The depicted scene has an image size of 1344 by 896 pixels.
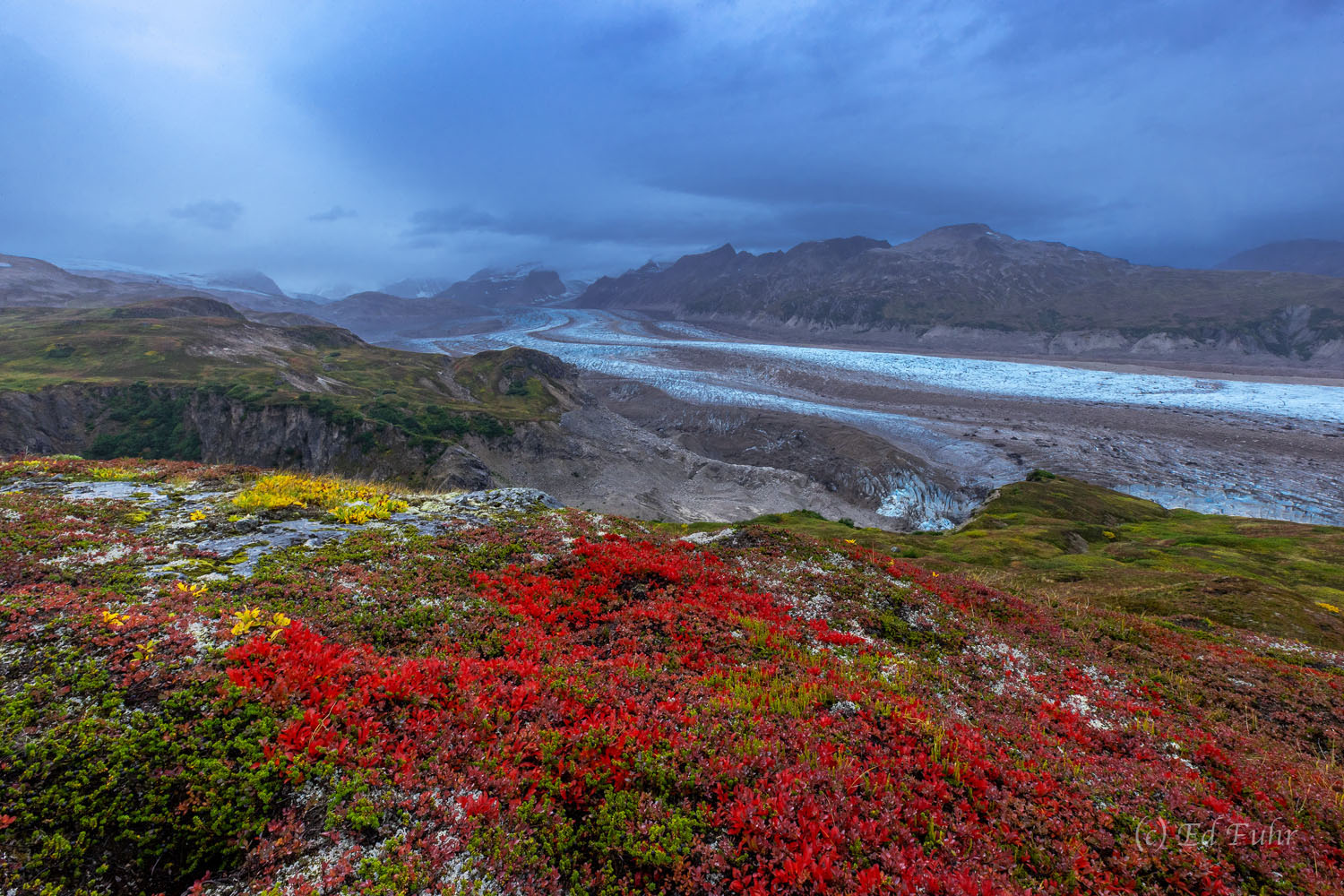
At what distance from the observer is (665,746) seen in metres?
7.07

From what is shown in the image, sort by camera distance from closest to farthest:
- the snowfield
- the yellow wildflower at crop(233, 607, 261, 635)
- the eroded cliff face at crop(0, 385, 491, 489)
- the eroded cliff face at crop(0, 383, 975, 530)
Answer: the yellow wildflower at crop(233, 607, 261, 635)
the eroded cliff face at crop(0, 383, 975, 530)
the eroded cliff face at crop(0, 385, 491, 489)
the snowfield

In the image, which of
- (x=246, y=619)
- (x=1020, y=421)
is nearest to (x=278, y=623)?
(x=246, y=619)

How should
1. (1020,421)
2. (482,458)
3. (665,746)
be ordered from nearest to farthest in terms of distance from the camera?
1. (665,746)
2. (482,458)
3. (1020,421)

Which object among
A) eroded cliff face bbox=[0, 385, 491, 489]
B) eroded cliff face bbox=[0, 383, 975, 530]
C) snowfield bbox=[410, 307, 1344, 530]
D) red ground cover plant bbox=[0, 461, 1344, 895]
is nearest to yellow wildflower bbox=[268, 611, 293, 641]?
red ground cover plant bbox=[0, 461, 1344, 895]

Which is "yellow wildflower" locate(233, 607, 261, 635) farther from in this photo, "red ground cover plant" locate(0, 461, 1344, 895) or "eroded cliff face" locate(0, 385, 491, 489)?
"eroded cliff face" locate(0, 385, 491, 489)

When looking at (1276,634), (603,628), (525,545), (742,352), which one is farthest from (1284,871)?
(742,352)

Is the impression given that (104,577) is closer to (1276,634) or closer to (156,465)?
(156,465)

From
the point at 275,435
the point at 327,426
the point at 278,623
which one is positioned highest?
the point at 278,623

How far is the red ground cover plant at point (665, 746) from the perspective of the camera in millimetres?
5383

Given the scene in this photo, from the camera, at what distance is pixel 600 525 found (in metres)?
18.3

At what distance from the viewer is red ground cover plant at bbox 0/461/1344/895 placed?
212 inches

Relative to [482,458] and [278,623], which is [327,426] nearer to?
[482,458]

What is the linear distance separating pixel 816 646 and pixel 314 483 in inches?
683

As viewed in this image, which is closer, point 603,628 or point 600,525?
point 603,628
